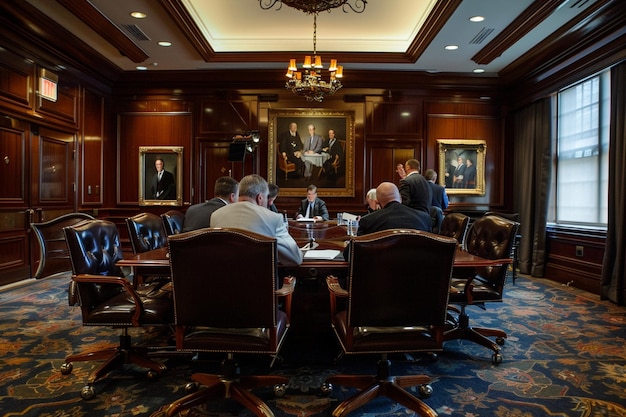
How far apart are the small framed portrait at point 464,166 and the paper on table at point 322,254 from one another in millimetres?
4937

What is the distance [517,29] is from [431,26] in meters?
1.09

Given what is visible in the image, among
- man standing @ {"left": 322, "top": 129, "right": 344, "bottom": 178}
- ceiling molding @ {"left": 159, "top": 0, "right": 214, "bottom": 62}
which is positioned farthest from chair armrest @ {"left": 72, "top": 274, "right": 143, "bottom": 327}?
man standing @ {"left": 322, "top": 129, "right": 344, "bottom": 178}

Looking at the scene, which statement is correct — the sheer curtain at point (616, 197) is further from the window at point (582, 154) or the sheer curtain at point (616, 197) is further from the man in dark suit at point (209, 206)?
the man in dark suit at point (209, 206)

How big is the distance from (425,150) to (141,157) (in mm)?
5288

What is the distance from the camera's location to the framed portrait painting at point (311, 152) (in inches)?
275

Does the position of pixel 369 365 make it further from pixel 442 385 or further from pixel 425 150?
pixel 425 150

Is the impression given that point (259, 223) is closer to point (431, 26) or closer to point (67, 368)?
point (67, 368)

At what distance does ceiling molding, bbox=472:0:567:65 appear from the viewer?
4246mm

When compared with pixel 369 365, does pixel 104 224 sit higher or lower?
higher

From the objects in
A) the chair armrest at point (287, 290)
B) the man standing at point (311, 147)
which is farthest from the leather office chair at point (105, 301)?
the man standing at point (311, 147)

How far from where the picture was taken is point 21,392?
2180mm

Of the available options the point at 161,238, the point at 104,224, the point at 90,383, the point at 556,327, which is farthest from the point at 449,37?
the point at 90,383

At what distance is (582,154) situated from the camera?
17.3ft

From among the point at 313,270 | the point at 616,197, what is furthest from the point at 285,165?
the point at 616,197
